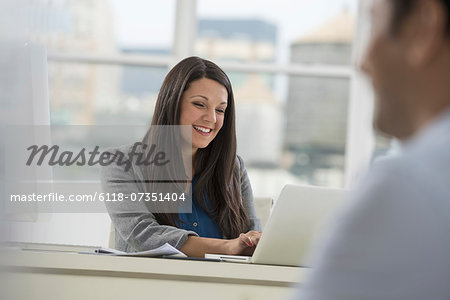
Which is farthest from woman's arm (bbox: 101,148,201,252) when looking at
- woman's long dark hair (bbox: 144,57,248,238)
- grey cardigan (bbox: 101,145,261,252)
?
woman's long dark hair (bbox: 144,57,248,238)

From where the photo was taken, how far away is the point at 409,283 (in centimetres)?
50

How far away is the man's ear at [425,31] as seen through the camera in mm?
545

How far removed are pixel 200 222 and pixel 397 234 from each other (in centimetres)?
170

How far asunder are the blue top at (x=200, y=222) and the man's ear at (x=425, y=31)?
1.64 meters

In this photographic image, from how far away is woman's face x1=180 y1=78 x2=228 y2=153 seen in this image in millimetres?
2205

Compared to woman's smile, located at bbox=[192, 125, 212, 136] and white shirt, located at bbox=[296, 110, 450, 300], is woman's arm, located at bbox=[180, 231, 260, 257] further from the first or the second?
white shirt, located at bbox=[296, 110, 450, 300]

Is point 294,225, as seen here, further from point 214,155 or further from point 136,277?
point 214,155

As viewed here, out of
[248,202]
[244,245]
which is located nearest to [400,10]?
[244,245]

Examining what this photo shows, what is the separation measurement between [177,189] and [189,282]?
0.98 m

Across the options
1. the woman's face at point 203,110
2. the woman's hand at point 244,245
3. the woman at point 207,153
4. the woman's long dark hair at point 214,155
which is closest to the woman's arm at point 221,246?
the woman's hand at point 244,245

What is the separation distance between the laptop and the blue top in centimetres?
80

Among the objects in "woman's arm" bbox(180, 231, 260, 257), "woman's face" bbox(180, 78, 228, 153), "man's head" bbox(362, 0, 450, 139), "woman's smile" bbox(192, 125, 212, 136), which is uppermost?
"man's head" bbox(362, 0, 450, 139)

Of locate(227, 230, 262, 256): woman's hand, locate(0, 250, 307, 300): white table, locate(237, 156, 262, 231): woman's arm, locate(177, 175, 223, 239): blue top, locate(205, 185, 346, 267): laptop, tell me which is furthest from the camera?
locate(237, 156, 262, 231): woman's arm

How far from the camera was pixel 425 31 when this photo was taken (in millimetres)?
549
